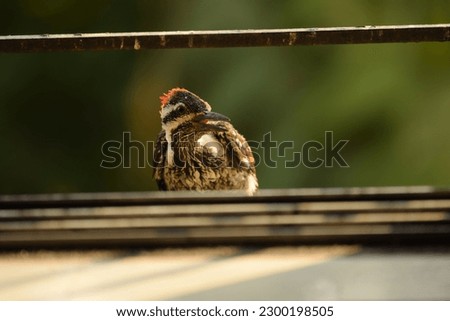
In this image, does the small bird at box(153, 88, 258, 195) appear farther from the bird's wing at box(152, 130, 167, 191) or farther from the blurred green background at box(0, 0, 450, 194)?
the blurred green background at box(0, 0, 450, 194)

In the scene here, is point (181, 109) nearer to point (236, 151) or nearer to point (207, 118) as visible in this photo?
point (207, 118)

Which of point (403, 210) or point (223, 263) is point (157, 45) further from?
point (403, 210)

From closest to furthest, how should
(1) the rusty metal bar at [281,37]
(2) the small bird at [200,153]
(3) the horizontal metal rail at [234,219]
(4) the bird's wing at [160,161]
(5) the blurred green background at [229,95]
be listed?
1. (1) the rusty metal bar at [281,37]
2. (3) the horizontal metal rail at [234,219]
3. (2) the small bird at [200,153]
4. (4) the bird's wing at [160,161]
5. (5) the blurred green background at [229,95]

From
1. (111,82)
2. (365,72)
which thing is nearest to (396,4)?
(365,72)

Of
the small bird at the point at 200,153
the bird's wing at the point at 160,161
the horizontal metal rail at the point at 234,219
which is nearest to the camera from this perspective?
the horizontal metal rail at the point at 234,219

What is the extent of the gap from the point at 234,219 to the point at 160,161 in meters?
1.37

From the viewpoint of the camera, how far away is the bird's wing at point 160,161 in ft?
9.62

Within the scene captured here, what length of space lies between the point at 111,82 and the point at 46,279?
108 inches

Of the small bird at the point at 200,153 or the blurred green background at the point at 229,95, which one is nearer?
the small bird at the point at 200,153

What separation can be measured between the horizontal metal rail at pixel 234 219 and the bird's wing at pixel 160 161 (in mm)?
1295

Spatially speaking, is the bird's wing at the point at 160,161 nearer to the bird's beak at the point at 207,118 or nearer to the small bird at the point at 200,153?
the small bird at the point at 200,153

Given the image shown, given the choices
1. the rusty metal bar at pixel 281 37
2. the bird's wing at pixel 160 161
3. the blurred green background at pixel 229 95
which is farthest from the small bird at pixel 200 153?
the rusty metal bar at pixel 281 37

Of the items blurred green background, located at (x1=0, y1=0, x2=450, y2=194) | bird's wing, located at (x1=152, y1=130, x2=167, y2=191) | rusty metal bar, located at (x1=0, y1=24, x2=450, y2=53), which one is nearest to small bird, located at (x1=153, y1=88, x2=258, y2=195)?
bird's wing, located at (x1=152, y1=130, x2=167, y2=191)

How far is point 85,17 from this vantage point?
4.02 metres
